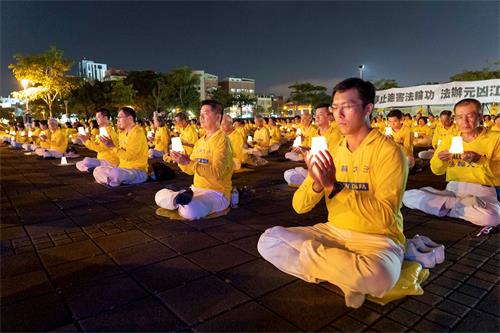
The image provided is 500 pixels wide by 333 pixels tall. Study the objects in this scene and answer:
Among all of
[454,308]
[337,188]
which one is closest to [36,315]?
[337,188]

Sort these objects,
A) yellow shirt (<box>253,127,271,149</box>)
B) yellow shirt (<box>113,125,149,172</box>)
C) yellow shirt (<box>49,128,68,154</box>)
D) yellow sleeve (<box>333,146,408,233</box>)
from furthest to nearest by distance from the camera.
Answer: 1. yellow shirt (<box>253,127,271,149</box>)
2. yellow shirt (<box>49,128,68,154</box>)
3. yellow shirt (<box>113,125,149,172</box>)
4. yellow sleeve (<box>333,146,408,233</box>)

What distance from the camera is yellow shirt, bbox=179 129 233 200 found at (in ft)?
16.7

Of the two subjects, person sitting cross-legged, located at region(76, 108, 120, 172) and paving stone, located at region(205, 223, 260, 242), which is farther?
person sitting cross-legged, located at region(76, 108, 120, 172)

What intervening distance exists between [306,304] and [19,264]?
304 centimetres

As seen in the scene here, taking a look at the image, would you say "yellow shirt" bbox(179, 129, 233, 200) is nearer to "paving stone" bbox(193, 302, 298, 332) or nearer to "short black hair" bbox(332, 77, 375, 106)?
"short black hair" bbox(332, 77, 375, 106)

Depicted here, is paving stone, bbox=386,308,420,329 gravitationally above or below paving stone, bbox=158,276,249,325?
below

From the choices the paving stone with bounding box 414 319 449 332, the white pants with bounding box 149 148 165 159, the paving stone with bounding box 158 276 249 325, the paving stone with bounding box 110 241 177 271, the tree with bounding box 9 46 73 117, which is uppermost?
the tree with bounding box 9 46 73 117

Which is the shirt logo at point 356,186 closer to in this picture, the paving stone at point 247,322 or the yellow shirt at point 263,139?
the paving stone at point 247,322

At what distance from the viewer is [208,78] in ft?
317

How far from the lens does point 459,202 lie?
15.8ft

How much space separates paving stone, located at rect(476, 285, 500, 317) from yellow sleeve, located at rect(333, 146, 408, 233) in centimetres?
94

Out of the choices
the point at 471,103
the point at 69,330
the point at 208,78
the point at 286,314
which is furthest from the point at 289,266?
the point at 208,78

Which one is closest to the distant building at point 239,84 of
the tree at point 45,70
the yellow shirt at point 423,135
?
the tree at point 45,70

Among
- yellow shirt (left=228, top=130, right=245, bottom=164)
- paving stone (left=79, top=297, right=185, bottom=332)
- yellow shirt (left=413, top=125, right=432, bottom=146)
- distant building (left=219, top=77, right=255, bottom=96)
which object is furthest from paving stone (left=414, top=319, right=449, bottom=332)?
distant building (left=219, top=77, right=255, bottom=96)
